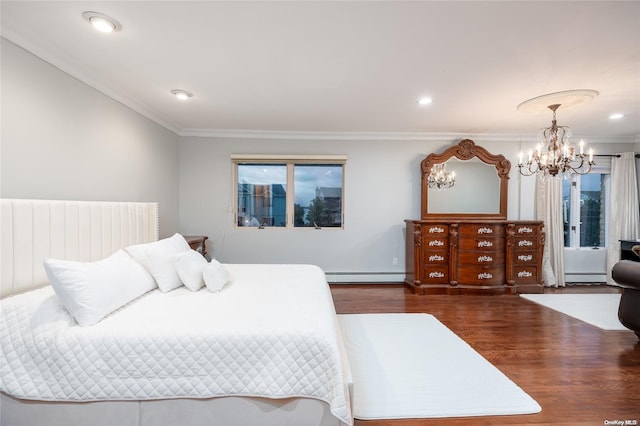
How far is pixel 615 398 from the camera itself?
1870mm

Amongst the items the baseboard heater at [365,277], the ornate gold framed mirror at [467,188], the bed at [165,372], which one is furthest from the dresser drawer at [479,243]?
the bed at [165,372]

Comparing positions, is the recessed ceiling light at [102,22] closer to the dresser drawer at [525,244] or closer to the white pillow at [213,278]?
the white pillow at [213,278]

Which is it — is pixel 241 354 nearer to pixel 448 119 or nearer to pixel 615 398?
pixel 615 398

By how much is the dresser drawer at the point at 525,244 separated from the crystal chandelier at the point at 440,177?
1271 mm

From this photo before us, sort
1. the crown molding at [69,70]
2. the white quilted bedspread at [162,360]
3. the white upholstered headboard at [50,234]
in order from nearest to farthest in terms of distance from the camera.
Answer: the white quilted bedspread at [162,360]
the white upholstered headboard at [50,234]
the crown molding at [69,70]

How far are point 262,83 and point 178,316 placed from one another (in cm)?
220

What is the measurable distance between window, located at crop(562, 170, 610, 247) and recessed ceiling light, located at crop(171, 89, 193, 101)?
19.7ft

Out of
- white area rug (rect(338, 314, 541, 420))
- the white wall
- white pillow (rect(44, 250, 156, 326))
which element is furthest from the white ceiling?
white area rug (rect(338, 314, 541, 420))

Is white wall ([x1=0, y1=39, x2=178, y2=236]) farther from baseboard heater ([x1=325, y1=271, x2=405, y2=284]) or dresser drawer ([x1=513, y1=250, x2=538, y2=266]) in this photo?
dresser drawer ([x1=513, y1=250, x2=538, y2=266])

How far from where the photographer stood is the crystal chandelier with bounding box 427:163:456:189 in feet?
15.1

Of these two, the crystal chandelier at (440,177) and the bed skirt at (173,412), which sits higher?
the crystal chandelier at (440,177)

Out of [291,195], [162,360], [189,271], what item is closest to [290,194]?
[291,195]

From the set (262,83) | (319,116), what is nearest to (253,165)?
(319,116)

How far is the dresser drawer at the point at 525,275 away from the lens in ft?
14.1
